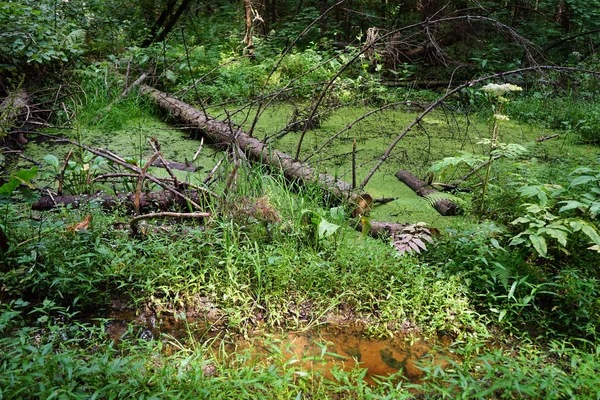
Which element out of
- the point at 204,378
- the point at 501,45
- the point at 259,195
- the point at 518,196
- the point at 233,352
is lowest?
the point at 233,352

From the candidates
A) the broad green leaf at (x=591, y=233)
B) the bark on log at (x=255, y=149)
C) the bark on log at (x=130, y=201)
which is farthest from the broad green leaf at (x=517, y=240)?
the bark on log at (x=130, y=201)

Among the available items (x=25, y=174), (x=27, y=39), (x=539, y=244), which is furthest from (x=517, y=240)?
(x=27, y=39)

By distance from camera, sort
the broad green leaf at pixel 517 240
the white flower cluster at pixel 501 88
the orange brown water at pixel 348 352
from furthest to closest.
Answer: the white flower cluster at pixel 501 88 → the broad green leaf at pixel 517 240 → the orange brown water at pixel 348 352

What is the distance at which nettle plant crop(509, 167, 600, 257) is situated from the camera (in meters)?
2.32

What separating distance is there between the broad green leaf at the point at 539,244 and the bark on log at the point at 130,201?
210 centimetres

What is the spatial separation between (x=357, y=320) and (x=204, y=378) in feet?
3.06

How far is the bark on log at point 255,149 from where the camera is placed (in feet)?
10.4

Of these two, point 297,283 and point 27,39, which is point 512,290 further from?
point 27,39

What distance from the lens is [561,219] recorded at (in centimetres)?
245

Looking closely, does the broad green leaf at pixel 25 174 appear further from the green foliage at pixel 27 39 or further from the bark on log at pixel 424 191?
the green foliage at pixel 27 39

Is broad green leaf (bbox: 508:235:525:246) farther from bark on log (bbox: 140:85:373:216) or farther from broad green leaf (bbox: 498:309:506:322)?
bark on log (bbox: 140:85:373:216)

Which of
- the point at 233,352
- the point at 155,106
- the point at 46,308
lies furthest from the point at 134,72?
the point at 233,352

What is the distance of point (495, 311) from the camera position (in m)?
2.36

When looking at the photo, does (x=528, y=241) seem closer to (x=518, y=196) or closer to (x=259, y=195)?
(x=518, y=196)
